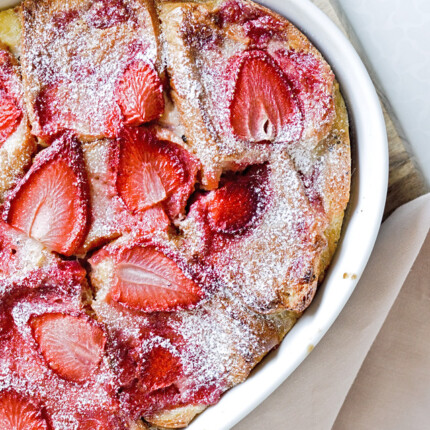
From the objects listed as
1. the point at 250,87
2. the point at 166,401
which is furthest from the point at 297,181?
the point at 166,401

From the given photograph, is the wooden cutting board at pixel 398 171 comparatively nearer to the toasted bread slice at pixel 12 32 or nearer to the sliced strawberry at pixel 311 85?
the sliced strawberry at pixel 311 85

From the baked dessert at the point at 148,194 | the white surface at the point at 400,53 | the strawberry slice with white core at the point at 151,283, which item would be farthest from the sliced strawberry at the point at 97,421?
the white surface at the point at 400,53

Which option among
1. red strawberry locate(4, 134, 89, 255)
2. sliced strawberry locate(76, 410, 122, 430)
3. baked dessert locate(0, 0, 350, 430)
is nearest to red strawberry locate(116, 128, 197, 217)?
baked dessert locate(0, 0, 350, 430)

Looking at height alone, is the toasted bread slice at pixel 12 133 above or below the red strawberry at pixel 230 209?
above

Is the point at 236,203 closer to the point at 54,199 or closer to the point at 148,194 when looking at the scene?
the point at 148,194

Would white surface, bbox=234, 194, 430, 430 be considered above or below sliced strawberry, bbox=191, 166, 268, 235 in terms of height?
below

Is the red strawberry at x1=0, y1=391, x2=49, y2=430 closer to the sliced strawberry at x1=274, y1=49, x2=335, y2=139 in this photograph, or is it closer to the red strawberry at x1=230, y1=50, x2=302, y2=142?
the red strawberry at x1=230, y1=50, x2=302, y2=142
